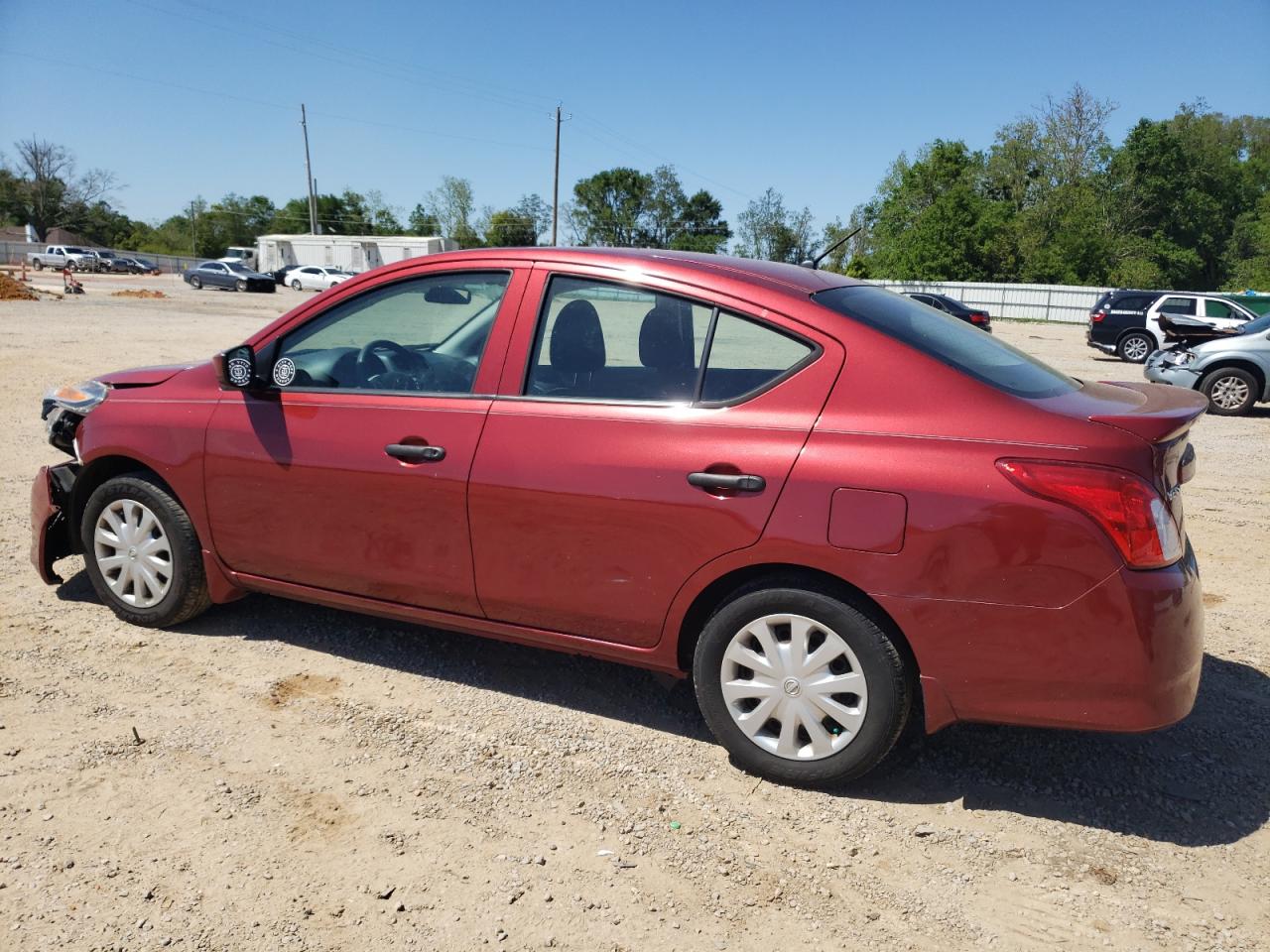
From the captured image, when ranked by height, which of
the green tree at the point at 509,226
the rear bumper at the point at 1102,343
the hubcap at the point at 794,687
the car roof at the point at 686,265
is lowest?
the rear bumper at the point at 1102,343

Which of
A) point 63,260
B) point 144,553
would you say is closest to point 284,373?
point 144,553

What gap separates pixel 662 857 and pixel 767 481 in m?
1.17

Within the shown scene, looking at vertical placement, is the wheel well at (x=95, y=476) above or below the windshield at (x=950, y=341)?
below

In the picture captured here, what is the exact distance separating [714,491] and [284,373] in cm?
195

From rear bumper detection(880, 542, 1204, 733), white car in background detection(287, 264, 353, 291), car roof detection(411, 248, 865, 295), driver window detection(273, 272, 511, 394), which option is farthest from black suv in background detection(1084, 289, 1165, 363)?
white car in background detection(287, 264, 353, 291)

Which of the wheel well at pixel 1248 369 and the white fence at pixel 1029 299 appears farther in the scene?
the white fence at pixel 1029 299

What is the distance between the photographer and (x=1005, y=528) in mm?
2768

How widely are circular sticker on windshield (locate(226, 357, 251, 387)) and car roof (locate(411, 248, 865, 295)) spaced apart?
0.88 meters

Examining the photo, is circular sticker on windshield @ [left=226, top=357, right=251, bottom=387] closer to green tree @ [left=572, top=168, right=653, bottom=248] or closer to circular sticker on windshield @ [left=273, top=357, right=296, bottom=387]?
circular sticker on windshield @ [left=273, top=357, right=296, bottom=387]

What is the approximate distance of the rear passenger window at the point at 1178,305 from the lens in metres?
22.4

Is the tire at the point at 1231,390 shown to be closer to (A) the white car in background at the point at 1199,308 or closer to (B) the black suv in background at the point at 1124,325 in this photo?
(A) the white car in background at the point at 1199,308

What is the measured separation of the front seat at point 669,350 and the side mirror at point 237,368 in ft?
5.37

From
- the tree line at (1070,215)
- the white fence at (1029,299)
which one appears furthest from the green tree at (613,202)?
the white fence at (1029,299)

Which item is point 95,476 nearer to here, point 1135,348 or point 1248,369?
point 1248,369
